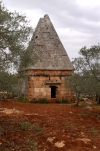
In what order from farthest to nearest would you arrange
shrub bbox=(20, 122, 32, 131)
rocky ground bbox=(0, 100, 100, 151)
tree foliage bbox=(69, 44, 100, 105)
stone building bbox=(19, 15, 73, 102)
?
stone building bbox=(19, 15, 73, 102) < tree foliage bbox=(69, 44, 100, 105) < shrub bbox=(20, 122, 32, 131) < rocky ground bbox=(0, 100, 100, 151)

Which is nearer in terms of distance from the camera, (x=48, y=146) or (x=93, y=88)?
(x=48, y=146)

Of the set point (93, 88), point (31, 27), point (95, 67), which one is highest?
point (31, 27)

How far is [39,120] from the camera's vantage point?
13312 mm

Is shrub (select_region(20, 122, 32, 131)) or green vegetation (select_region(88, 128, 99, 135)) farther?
shrub (select_region(20, 122, 32, 131))

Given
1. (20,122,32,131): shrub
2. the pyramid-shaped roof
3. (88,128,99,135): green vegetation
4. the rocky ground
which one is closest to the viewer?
the rocky ground

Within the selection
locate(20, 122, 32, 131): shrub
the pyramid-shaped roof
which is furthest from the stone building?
locate(20, 122, 32, 131): shrub

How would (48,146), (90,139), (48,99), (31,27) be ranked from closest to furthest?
(48,146) < (90,139) < (31,27) < (48,99)

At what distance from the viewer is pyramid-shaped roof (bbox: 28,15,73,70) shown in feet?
82.8

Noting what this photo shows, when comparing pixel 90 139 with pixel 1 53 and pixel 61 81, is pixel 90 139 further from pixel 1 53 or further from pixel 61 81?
pixel 61 81

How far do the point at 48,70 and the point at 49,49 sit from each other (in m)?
2.53

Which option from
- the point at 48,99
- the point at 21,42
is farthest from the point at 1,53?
the point at 48,99

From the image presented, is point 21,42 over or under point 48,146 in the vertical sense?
over

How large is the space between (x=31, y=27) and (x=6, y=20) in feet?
3.86

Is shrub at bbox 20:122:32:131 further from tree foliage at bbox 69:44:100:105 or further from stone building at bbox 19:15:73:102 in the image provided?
stone building at bbox 19:15:73:102
